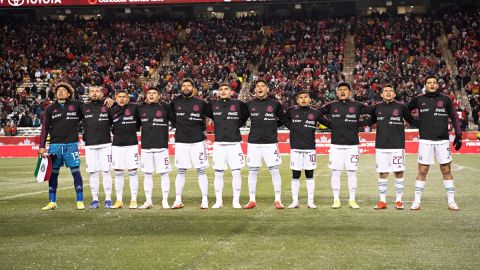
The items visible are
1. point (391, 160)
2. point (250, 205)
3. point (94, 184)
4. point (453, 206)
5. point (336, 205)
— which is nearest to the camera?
point (453, 206)

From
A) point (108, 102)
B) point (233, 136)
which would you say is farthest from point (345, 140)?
point (108, 102)

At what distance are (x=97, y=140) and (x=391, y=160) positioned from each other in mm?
5934

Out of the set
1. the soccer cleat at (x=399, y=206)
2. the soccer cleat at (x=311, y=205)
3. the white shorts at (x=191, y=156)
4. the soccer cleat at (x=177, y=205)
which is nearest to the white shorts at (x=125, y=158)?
the white shorts at (x=191, y=156)

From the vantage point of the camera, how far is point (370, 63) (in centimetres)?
4428

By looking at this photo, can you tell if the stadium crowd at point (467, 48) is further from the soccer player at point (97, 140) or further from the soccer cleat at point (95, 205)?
the soccer cleat at point (95, 205)

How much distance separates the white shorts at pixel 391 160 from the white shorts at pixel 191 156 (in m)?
3.48

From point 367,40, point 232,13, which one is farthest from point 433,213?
point 232,13

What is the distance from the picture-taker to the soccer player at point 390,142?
14.6 metres

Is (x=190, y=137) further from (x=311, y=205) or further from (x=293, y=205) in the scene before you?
(x=311, y=205)

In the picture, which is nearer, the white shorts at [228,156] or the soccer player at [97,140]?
the white shorts at [228,156]

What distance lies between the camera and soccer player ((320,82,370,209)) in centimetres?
1480

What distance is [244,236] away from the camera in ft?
37.2

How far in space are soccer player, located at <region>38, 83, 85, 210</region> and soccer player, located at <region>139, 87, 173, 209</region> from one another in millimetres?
1361

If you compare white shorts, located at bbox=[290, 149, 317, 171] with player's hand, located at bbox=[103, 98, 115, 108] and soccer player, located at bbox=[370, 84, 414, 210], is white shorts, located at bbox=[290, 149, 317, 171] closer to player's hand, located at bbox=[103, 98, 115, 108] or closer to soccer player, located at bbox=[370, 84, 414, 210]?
soccer player, located at bbox=[370, 84, 414, 210]
